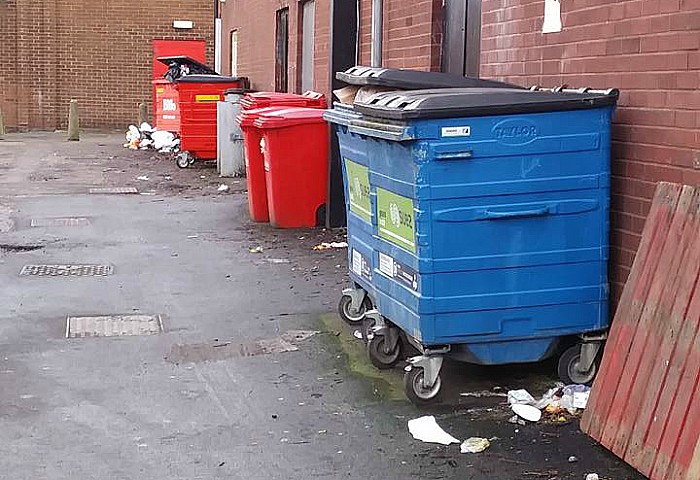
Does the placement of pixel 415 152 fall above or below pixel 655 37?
below

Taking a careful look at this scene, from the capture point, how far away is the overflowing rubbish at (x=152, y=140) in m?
22.5

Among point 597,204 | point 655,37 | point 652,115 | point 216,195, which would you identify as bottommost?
point 216,195

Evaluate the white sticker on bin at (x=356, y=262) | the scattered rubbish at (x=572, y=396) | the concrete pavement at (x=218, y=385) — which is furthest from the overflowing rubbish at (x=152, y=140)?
the scattered rubbish at (x=572, y=396)

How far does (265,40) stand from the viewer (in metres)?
19.4

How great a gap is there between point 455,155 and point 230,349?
7.65 ft

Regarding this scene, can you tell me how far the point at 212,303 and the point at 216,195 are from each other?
711cm

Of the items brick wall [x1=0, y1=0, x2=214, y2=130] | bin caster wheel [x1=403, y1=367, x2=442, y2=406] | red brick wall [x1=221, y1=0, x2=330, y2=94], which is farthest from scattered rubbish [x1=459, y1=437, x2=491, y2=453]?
Result: brick wall [x1=0, y1=0, x2=214, y2=130]

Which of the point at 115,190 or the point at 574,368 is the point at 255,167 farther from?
the point at 574,368

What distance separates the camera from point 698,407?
13.5 feet

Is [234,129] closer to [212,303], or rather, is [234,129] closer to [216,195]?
[216,195]

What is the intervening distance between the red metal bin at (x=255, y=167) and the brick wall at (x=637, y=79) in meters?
5.77

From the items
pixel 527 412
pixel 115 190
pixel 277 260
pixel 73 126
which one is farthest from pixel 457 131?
pixel 73 126

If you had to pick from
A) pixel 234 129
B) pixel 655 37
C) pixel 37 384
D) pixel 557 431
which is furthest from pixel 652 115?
pixel 234 129

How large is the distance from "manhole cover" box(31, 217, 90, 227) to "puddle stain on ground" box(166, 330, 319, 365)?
5.79m
